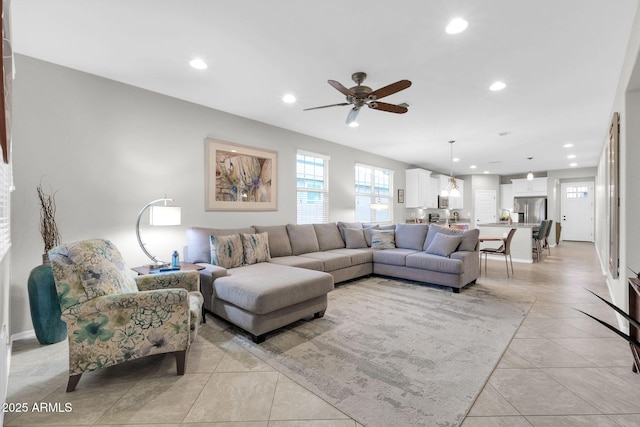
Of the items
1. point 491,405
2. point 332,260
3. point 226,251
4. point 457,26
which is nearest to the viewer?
point 491,405

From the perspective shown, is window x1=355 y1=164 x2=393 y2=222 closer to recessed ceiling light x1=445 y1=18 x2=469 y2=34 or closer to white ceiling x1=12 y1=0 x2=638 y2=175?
white ceiling x1=12 y1=0 x2=638 y2=175

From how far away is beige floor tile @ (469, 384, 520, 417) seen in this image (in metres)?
1.71

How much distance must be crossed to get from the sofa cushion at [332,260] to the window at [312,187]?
42.9 inches

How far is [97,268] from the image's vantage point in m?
2.04

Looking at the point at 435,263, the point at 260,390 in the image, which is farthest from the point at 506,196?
the point at 260,390

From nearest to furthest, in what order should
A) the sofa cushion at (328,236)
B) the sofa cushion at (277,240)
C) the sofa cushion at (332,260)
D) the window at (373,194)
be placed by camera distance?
the sofa cushion at (332,260), the sofa cushion at (277,240), the sofa cushion at (328,236), the window at (373,194)

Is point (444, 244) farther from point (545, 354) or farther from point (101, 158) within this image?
point (101, 158)

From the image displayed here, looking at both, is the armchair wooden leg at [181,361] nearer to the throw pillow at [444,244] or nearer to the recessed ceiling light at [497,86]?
the throw pillow at [444,244]

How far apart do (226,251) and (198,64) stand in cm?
202

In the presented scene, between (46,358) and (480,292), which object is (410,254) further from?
(46,358)

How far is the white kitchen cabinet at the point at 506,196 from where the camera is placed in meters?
10.7

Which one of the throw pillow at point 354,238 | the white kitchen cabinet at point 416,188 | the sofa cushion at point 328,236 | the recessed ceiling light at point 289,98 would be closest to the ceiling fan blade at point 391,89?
the recessed ceiling light at point 289,98

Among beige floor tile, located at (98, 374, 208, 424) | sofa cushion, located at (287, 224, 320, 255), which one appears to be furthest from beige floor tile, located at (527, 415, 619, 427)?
sofa cushion, located at (287, 224, 320, 255)

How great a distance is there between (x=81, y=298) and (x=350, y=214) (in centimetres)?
514
